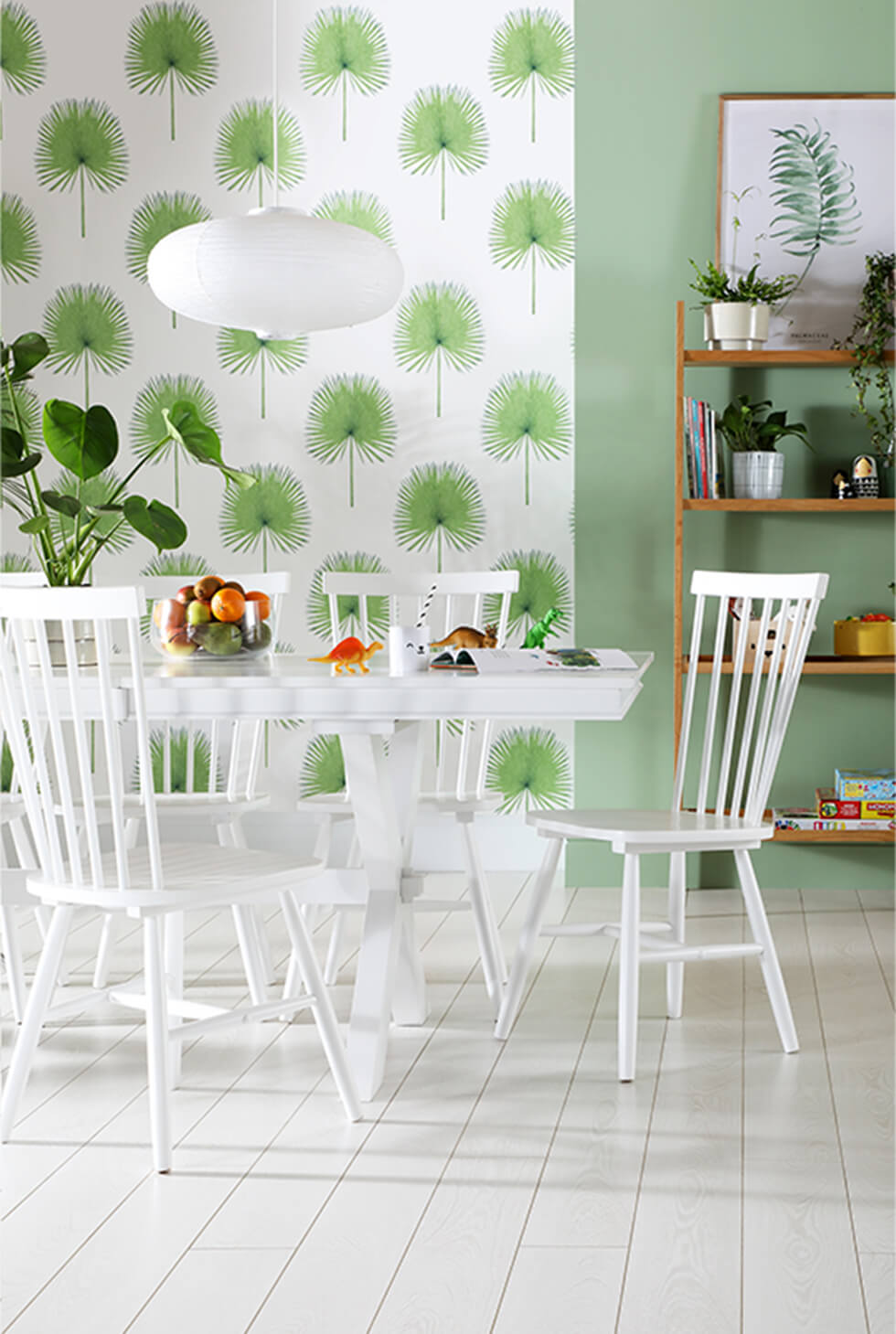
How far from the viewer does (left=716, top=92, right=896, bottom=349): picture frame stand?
3.99 meters

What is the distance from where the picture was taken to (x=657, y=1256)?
1.83 m

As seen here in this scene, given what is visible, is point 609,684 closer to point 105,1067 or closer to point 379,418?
point 105,1067

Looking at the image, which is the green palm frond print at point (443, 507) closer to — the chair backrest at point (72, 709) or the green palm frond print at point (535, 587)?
the green palm frond print at point (535, 587)

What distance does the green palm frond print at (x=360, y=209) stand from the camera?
4.22 meters

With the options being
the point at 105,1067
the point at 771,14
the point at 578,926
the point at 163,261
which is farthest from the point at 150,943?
the point at 771,14

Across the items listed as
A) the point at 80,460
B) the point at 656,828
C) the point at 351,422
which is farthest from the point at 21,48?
the point at 656,828

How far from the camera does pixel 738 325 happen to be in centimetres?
387

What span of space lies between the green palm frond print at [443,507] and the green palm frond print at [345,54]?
1.01m

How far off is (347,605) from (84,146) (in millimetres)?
1542

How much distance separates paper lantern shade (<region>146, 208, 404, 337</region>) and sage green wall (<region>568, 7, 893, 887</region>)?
1590 mm

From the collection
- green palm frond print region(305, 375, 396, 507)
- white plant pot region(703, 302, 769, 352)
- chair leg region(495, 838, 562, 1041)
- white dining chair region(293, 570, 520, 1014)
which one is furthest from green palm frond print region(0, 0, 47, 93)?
chair leg region(495, 838, 562, 1041)

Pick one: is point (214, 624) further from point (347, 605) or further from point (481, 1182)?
point (347, 605)

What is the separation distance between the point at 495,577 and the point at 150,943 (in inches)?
62.3

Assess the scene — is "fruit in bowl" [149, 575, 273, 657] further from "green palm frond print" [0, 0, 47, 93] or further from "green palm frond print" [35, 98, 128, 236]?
"green palm frond print" [0, 0, 47, 93]
